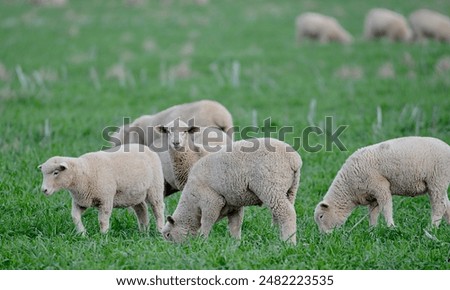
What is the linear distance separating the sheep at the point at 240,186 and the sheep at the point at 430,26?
17.7 meters

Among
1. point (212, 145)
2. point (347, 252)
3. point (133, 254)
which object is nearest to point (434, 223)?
point (347, 252)

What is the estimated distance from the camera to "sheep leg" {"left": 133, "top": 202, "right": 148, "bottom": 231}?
949cm

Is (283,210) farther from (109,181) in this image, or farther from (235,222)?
(109,181)

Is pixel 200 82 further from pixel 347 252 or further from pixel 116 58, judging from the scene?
pixel 347 252

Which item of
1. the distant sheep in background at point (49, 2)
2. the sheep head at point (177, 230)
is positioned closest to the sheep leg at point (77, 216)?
the sheep head at point (177, 230)

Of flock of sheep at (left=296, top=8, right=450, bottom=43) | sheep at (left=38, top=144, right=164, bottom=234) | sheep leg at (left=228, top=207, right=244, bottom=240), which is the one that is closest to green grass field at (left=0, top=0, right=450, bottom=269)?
sheep leg at (left=228, top=207, right=244, bottom=240)

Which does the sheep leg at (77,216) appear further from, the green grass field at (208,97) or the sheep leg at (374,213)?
the sheep leg at (374,213)

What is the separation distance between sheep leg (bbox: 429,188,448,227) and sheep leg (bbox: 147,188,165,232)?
3113 mm

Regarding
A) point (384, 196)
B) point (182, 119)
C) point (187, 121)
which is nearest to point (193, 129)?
point (187, 121)

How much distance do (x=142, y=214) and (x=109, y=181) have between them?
902 millimetres

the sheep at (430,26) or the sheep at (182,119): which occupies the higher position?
the sheep at (182,119)

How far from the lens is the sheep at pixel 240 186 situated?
A: 26.5 ft

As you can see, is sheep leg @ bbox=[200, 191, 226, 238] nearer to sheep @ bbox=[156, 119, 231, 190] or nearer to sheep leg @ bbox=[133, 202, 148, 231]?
sheep @ bbox=[156, 119, 231, 190]

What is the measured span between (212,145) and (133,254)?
266 cm
